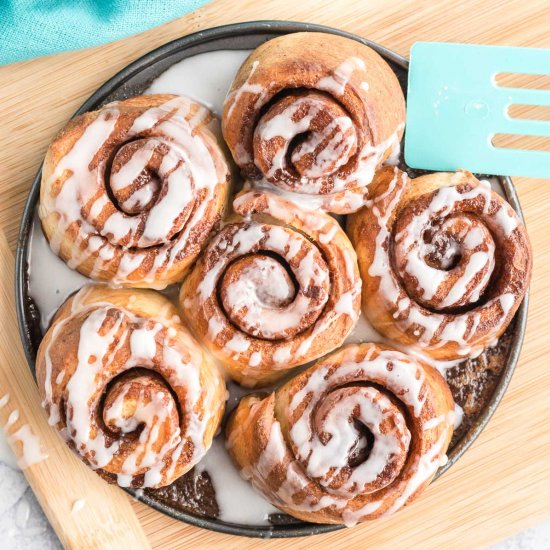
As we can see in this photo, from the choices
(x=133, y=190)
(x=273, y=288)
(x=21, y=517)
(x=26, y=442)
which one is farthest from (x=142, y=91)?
(x=21, y=517)

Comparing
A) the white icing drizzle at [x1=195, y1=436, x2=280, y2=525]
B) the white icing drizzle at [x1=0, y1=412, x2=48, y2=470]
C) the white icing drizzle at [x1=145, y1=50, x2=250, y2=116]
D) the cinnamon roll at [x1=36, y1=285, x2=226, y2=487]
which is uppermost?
the white icing drizzle at [x1=145, y1=50, x2=250, y2=116]

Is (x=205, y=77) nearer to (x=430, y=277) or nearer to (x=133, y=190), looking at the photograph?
(x=133, y=190)

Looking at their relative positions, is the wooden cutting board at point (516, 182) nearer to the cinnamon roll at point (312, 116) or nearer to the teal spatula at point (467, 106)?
the teal spatula at point (467, 106)

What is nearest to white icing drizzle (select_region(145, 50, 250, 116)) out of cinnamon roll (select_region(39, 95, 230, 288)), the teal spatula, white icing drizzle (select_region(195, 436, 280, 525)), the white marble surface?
cinnamon roll (select_region(39, 95, 230, 288))

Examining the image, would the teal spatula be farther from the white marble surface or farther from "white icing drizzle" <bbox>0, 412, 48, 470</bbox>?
the white marble surface

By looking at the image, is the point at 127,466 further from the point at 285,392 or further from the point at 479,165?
the point at 479,165

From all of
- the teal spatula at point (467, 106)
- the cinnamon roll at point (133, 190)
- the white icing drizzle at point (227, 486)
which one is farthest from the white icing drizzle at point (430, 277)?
the white icing drizzle at point (227, 486)
